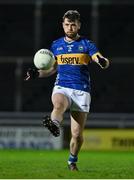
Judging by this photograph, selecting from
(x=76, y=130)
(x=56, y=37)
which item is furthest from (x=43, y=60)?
(x=56, y=37)

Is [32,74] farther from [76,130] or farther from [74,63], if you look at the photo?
[76,130]

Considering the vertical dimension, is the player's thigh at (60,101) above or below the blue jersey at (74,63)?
below

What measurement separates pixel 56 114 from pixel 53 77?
17.2 meters

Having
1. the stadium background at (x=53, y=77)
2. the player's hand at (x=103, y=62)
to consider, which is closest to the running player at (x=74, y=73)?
the player's hand at (x=103, y=62)

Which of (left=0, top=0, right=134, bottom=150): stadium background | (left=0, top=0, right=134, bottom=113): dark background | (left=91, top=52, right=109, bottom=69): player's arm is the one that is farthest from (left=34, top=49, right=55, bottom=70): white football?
(left=0, top=0, right=134, bottom=113): dark background

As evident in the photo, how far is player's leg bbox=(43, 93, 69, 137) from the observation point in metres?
9.77

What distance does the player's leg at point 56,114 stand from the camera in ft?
32.0

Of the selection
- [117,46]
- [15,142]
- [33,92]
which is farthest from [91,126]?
[117,46]

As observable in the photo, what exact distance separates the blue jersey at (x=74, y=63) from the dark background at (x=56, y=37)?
15.0m

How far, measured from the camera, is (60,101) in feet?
34.0

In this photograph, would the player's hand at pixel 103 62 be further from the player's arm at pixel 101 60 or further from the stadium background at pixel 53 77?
the stadium background at pixel 53 77

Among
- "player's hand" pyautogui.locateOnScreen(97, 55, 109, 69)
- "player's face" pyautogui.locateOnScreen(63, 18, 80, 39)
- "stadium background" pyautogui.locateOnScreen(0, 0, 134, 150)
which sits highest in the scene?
"player's face" pyautogui.locateOnScreen(63, 18, 80, 39)

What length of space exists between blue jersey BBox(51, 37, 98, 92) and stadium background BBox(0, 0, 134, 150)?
482 inches

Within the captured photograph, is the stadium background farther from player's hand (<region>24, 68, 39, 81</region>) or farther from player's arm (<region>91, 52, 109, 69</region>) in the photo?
player's arm (<region>91, 52, 109, 69</region>)
